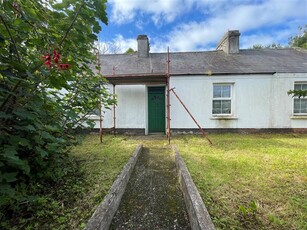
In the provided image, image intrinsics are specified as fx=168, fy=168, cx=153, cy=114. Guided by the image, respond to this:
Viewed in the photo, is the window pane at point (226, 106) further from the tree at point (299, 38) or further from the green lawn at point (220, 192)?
the tree at point (299, 38)

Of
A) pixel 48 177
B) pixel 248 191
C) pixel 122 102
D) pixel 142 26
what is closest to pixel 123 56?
pixel 142 26

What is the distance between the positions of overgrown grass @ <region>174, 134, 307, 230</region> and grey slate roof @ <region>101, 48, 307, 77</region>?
5225 mm

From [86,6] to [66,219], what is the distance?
2528mm

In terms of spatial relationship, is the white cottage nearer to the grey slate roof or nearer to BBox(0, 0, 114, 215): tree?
the grey slate roof

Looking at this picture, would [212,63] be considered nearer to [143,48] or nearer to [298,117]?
[143,48]

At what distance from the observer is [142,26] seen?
44.6ft

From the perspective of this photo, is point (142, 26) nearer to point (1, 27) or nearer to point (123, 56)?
point (123, 56)

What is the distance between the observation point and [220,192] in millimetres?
2939

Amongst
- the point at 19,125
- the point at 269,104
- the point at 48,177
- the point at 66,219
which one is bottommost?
the point at 66,219

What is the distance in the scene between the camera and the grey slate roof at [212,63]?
9055 mm

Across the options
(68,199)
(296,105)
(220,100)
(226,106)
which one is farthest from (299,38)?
(68,199)

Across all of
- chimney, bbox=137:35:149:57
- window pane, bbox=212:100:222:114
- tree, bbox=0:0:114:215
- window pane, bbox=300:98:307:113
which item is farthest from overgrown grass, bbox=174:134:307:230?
chimney, bbox=137:35:149:57

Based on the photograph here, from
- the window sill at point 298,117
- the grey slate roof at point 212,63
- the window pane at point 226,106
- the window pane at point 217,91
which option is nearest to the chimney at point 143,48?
the grey slate roof at point 212,63

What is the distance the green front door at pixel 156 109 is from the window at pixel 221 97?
2794mm
